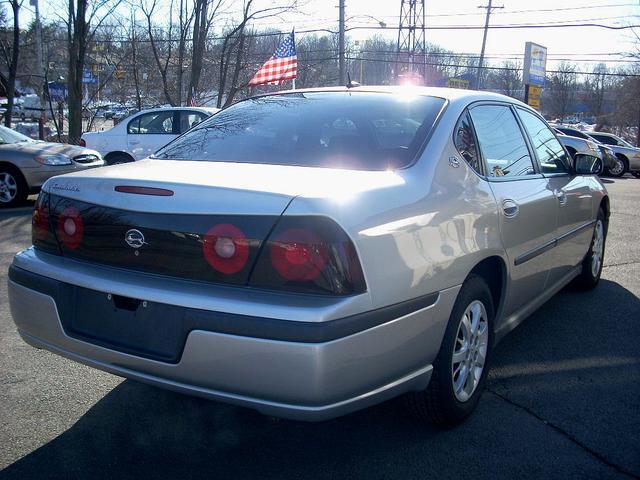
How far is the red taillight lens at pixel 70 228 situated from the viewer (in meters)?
2.68

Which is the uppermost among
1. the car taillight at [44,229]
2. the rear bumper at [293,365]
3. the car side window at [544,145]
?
the car side window at [544,145]

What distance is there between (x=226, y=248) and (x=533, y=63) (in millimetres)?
24664

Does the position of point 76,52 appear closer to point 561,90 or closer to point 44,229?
point 44,229

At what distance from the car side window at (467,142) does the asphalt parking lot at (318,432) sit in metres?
1.28

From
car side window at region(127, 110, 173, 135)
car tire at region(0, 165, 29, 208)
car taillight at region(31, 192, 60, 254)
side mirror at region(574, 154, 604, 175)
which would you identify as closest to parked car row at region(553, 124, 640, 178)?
car side window at region(127, 110, 173, 135)

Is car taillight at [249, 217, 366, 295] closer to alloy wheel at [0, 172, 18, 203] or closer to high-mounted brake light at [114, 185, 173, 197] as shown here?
high-mounted brake light at [114, 185, 173, 197]

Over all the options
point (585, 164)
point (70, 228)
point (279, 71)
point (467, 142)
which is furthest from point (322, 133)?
point (279, 71)

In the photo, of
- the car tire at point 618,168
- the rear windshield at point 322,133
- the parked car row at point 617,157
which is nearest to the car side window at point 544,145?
the rear windshield at point 322,133

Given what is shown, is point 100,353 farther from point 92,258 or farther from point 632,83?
point 632,83

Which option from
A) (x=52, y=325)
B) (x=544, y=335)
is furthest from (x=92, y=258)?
(x=544, y=335)

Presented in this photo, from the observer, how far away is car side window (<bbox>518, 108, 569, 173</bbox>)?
423cm

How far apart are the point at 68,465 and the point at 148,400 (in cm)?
68

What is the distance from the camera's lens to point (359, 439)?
9.62 feet

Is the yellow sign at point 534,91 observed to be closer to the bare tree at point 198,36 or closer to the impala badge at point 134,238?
the bare tree at point 198,36
